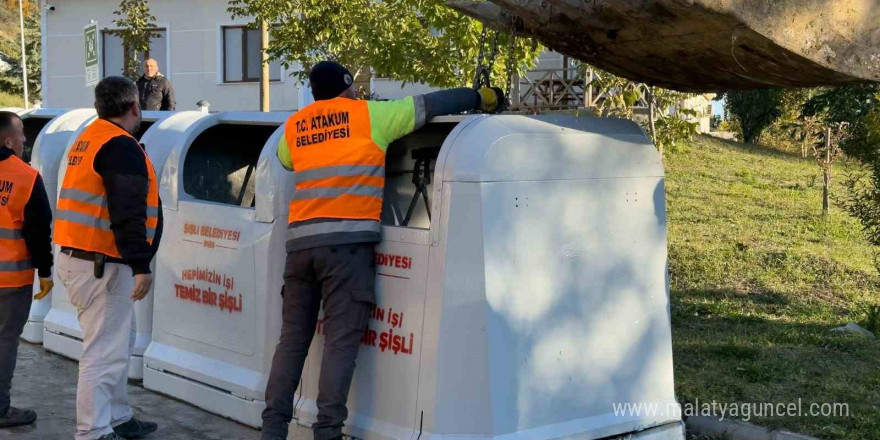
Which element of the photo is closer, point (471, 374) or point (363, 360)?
point (471, 374)

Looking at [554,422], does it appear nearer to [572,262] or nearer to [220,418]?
[572,262]

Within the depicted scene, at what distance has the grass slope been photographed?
5.61m

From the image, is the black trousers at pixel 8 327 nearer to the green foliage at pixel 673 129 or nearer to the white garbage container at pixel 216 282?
the white garbage container at pixel 216 282

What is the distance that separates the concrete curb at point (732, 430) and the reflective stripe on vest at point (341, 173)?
2047mm

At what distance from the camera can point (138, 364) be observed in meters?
6.19

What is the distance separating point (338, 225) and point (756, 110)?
17.8 metres

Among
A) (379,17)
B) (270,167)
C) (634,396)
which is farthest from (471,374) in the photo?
(379,17)

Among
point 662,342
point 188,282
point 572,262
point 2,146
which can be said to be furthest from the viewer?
point 188,282

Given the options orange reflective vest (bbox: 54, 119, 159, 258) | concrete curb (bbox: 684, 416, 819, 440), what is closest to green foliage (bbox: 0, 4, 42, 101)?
orange reflective vest (bbox: 54, 119, 159, 258)

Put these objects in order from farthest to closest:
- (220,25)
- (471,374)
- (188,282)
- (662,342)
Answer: (220,25) < (188,282) < (662,342) < (471,374)

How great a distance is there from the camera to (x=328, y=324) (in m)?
4.38

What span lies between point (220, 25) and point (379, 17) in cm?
1414

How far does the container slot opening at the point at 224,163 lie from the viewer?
6.46 metres

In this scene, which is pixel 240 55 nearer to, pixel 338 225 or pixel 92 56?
pixel 92 56
